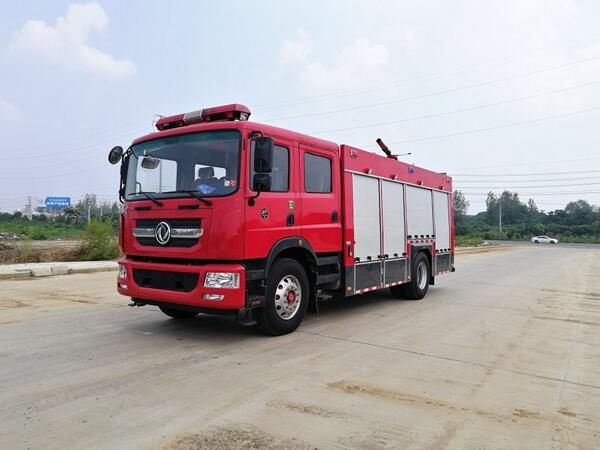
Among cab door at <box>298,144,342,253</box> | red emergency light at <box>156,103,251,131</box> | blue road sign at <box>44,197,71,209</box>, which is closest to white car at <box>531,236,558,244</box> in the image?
cab door at <box>298,144,342,253</box>

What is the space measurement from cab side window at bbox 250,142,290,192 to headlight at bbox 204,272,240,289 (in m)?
1.32

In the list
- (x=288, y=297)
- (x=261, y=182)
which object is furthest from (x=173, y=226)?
(x=288, y=297)

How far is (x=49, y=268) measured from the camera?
48.1 ft

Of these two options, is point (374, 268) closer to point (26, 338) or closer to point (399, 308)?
point (399, 308)

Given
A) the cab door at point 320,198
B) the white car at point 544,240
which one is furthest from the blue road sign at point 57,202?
the cab door at point 320,198

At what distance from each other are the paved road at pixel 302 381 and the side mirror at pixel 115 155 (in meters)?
2.45

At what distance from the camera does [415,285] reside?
9.80m

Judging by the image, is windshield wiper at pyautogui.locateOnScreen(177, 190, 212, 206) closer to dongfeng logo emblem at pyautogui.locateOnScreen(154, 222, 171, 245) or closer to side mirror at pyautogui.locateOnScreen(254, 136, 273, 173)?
Result: dongfeng logo emblem at pyautogui.locateOnScreen(154, 222, 171, 245)

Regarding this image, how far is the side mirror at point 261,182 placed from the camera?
5.59 metres

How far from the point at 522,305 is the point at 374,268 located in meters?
3.55

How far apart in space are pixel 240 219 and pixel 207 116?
1.74 meters

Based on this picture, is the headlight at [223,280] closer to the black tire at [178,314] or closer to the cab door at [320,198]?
the cab door at [320,198]

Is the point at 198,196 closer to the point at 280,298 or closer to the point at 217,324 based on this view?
the point at 280,298

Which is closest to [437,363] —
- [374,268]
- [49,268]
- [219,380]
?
[219,380]
